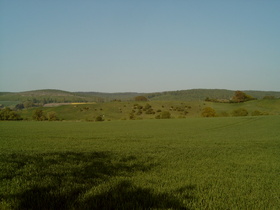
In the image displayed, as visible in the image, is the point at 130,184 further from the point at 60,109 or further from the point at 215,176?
the point at 60,109

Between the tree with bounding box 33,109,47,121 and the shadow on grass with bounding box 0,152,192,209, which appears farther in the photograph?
the tree with bounding box 33,109,47,121

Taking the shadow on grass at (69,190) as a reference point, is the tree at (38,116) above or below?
below

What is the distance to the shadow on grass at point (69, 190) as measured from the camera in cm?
418

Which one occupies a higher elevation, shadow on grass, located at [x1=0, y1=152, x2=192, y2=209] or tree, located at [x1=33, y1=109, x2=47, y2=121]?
shadow on grass, located at [x1=0, y1=152, x2=192, y2=209]

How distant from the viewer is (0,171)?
230 inches

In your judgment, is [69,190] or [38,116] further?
[38,116]

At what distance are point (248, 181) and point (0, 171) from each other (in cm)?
788

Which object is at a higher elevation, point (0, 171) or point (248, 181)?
point (0, 171)

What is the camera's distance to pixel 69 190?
4.78m

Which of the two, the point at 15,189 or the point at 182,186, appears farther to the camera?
the point at 182,186

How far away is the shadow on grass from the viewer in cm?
418

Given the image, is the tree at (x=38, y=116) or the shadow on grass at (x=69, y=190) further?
the tree at (x=38, y=116)

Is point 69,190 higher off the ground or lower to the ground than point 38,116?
higher

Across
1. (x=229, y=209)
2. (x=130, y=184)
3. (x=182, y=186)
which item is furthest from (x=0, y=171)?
(x=229, y=209)
